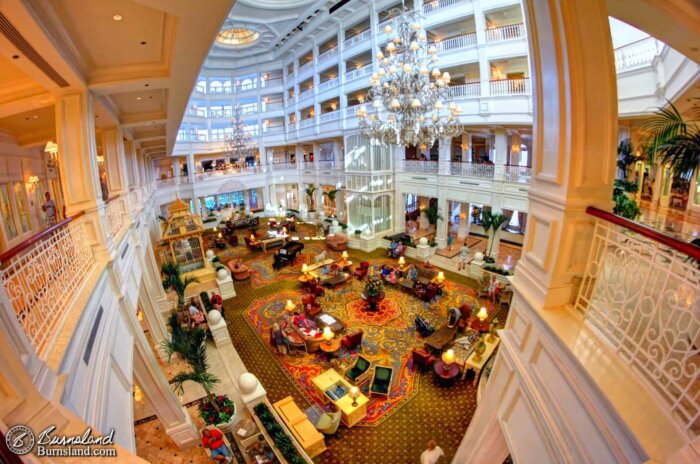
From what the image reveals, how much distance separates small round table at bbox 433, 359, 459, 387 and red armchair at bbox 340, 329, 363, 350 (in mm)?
1974

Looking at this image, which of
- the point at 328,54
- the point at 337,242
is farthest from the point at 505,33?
the point at 328,54

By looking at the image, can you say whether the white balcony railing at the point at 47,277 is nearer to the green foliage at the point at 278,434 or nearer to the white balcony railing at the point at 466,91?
the green foliage at the point at 278,434

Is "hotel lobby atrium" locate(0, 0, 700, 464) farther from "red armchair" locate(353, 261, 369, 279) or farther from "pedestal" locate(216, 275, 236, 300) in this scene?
"red armchair" locate(353, 261, 369, 279)

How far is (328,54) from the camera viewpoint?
1806 centimetres

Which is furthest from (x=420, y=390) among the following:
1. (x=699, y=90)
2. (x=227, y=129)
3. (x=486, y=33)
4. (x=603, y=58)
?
(x=227, y=129)

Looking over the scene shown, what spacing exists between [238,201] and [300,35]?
1329 cm

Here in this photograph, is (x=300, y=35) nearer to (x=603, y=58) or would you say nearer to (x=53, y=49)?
(x=53, y=49)

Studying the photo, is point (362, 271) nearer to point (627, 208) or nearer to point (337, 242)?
point (337, 242)

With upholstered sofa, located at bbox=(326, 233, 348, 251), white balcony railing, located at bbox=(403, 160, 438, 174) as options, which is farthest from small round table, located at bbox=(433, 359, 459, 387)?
white balcony railing, located at bbox=(403, 160, 438, 174)

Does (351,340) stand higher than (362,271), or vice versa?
(362,271)

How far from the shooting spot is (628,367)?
6.46 ft

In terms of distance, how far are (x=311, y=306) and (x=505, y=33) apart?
1127cm

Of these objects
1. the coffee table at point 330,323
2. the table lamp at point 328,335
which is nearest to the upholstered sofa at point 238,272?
the coffee table at point 330,323

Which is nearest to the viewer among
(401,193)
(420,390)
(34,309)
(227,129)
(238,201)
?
(34,309)
